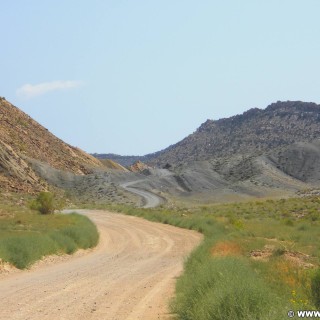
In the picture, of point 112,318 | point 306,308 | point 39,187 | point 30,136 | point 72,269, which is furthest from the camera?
point 30,136

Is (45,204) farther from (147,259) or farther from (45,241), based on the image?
(147,259)

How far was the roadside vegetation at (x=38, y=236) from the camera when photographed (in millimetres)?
24922

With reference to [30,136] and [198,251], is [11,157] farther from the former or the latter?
[198,251]

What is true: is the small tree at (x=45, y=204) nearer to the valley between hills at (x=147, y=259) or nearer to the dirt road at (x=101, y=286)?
the valley between hills at (x=147, y=259)

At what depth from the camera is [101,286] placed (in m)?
18.9

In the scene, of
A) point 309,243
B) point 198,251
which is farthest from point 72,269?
point 309,243

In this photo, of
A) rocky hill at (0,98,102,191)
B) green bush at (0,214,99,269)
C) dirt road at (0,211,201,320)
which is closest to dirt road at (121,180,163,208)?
rocky hill at (0,98,102,191)

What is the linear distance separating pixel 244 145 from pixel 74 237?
498 ft

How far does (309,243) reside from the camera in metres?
31.8

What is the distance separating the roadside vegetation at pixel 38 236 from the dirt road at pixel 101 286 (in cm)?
89

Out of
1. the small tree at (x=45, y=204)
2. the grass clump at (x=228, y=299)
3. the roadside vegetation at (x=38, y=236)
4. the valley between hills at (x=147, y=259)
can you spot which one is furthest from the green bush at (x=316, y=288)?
the small tree at (x=45, y=204)

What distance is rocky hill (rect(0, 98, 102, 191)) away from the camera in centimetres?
8438

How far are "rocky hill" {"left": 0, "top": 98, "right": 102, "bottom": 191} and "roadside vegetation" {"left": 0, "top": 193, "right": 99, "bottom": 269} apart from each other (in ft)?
122

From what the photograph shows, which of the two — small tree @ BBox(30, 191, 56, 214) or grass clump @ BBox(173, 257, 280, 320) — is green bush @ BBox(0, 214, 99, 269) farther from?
grass clump @ BBox(173, 257, 280, 320)
